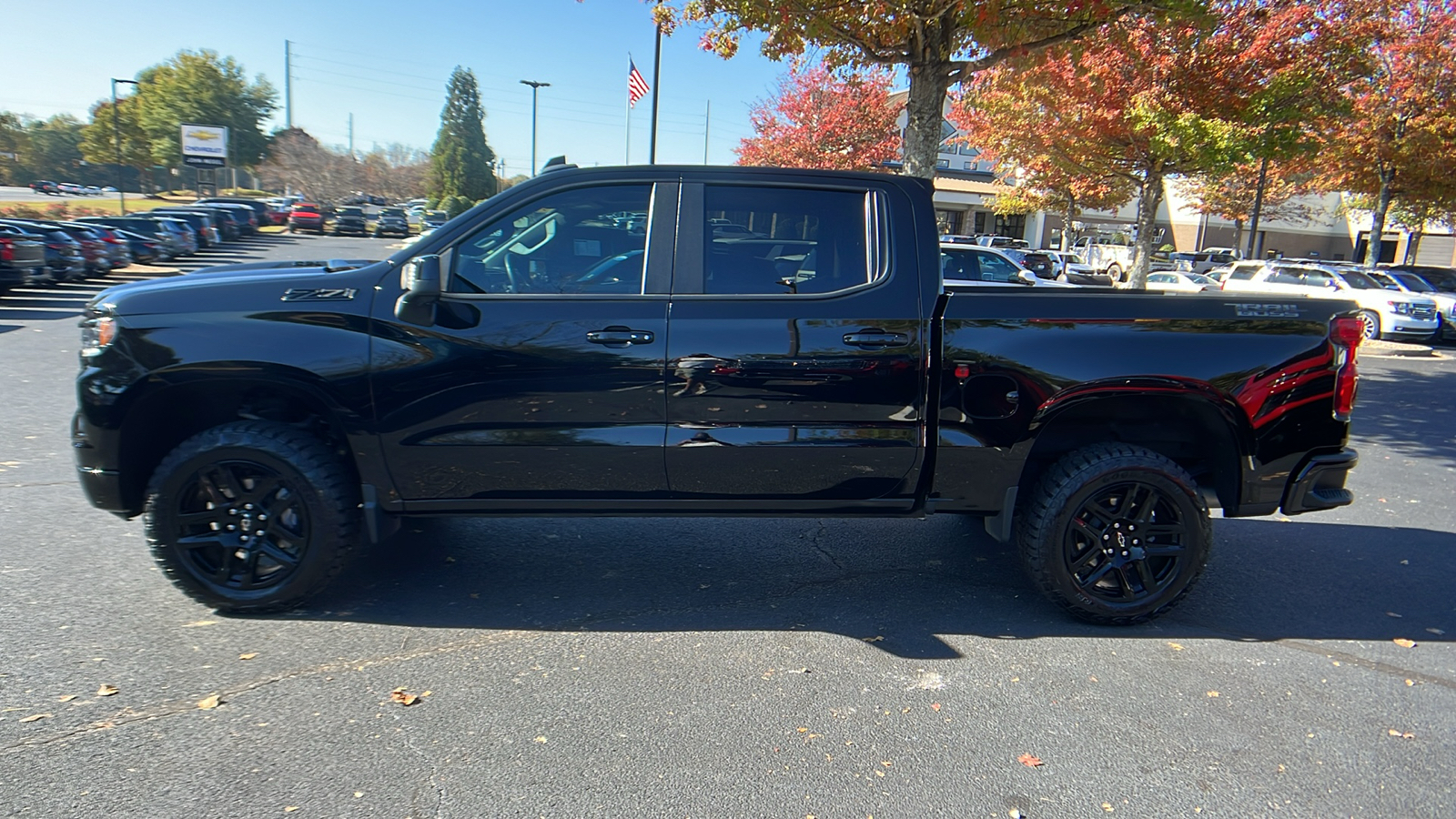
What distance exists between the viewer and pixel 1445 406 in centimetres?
1084

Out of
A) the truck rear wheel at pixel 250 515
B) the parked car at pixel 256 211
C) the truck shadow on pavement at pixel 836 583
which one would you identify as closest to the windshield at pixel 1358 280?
the truck shadow on pavement at pixel 836 583

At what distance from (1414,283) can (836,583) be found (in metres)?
21.6

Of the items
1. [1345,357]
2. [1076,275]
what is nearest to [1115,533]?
[1345,357]

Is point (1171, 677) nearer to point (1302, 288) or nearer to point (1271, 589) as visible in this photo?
point (1271, 589)

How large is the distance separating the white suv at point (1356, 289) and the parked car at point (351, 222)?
39000 millimetres

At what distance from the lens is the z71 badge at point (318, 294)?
3828mm

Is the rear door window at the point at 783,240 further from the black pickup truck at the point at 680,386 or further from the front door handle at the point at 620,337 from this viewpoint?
the front door handle at the point at 620,337

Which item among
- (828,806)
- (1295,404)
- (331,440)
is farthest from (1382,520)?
(331,440)

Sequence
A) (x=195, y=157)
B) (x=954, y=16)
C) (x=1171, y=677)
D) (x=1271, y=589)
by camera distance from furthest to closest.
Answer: (x=195, y=157) → (x=954, y=16) → (x=1271, y=589) → (x=1171, y=677)

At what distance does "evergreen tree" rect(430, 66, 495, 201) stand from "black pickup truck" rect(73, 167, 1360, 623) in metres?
64.0

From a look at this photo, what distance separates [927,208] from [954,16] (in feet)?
18.8

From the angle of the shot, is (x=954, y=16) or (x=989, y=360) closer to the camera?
(x=989, y=360)

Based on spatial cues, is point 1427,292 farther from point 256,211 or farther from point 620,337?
point 256,211

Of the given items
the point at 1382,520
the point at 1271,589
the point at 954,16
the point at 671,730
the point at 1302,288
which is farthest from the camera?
the point at 1302,288
